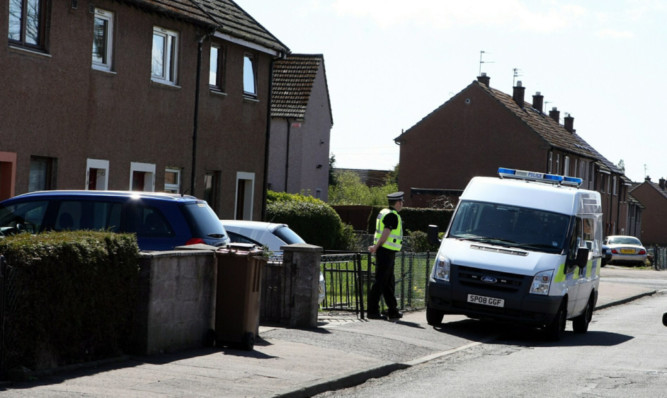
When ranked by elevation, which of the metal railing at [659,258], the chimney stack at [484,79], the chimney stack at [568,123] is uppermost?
the chimney stack at [484,79]

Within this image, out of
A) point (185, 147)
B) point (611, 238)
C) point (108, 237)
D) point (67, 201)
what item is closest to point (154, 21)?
point (185, 147)

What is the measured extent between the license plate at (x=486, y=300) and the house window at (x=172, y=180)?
31.5 ft

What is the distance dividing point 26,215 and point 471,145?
166ft

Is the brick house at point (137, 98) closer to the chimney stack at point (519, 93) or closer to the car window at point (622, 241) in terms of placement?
the car window at point (622, 241)

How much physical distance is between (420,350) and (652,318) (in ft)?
32.1

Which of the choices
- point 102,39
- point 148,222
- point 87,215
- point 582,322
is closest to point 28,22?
point 102,39

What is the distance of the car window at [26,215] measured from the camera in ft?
44.0

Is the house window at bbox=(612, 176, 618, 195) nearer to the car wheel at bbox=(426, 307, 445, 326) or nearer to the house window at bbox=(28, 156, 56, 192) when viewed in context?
the house window at bbox=(28, 156, 56, 192)

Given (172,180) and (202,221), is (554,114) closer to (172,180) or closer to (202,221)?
(172,180)

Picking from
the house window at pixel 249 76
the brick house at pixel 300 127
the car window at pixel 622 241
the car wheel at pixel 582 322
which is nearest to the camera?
the car wheel at pixel 582 322

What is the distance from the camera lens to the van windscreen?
16.4 meters

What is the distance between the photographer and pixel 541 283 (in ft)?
51.1

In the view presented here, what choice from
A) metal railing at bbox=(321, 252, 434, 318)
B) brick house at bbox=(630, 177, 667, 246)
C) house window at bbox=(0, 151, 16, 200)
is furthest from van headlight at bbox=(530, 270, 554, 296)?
brick house at bbox=(630, 177, 667, 246)

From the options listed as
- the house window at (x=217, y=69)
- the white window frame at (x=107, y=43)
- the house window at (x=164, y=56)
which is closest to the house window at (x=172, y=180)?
the house window at (x=164, y=56)
